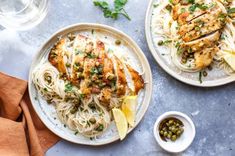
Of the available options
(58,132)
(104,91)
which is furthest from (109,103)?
(58,132)

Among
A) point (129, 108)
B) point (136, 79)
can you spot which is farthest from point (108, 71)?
point (129, 108)

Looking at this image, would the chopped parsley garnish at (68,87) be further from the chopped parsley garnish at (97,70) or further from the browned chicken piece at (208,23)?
the browned chicken piece at (208,23)

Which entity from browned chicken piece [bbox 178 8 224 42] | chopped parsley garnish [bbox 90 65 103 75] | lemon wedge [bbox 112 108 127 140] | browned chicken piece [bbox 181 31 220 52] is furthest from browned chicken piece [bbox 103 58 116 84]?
browned chicken piece [bbox 178 8 224 42]

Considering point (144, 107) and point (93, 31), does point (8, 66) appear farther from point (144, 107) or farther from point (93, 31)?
point (144, 107)

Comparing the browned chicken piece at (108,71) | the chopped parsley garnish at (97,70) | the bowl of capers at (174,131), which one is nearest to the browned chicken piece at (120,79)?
the browned chicken piece at (108,71)

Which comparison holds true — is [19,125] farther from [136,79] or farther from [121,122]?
[136,79]

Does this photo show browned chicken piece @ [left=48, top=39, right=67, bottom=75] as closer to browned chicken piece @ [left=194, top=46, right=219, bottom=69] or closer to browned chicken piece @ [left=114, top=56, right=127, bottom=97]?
browned chicken piece @ [left=114, top=56, right=127, bottom=97]
